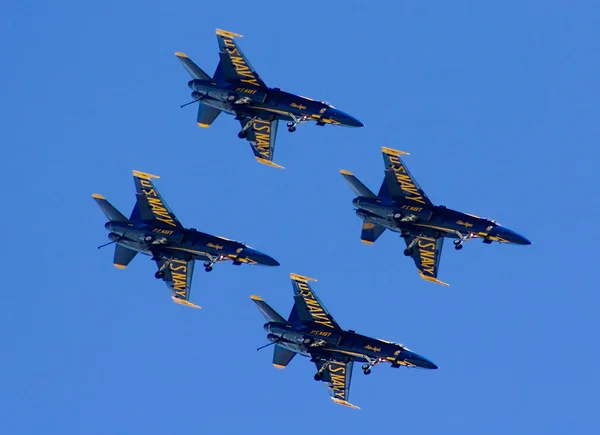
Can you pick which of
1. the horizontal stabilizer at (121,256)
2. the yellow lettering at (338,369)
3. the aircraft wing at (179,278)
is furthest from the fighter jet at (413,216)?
the horizontal stabilizer at (121,256)

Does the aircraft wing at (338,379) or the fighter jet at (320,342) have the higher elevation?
the fighter jet at (320,342)

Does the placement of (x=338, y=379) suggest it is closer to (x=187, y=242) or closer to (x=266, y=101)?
(x=187, y=242)

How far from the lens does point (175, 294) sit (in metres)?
193

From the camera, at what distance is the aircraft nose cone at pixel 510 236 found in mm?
188375

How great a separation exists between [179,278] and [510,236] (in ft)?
101

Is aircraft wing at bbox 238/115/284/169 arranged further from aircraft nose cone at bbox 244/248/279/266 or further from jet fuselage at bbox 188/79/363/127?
aircraft nose cone at bbox 244/248/279/266

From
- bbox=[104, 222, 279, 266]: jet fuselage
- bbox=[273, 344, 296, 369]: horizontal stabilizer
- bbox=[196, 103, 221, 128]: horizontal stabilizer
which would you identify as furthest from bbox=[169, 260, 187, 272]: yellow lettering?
bbox=[196, 103, 221, 128]: horizontal stabilizer

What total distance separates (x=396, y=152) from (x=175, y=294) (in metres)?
24.4

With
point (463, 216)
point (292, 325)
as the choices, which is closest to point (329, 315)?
point (292, 325)

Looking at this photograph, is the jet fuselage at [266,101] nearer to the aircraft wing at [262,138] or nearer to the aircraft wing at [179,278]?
the aircraft wing at [262,138]

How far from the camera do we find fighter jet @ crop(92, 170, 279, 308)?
622ft

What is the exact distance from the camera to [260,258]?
189125mm

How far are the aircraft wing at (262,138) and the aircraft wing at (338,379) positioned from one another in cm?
2152

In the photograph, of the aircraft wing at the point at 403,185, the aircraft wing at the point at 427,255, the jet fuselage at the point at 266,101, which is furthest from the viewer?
the jet fuselage at the point at 266,101
